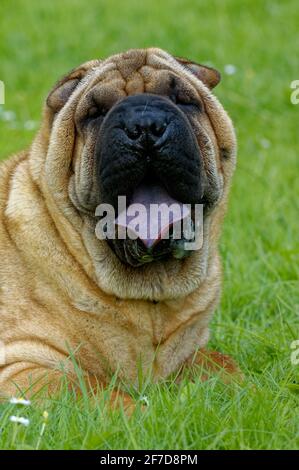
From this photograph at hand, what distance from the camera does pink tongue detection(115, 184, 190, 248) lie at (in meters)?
4.08

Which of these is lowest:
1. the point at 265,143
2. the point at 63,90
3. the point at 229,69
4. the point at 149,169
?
the point at 149,169

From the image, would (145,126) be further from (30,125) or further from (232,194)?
(30,125)

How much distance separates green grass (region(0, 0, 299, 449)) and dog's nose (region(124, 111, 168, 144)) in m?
1.00

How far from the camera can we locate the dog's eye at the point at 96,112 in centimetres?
429

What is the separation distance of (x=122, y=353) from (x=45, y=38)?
6.61 metres

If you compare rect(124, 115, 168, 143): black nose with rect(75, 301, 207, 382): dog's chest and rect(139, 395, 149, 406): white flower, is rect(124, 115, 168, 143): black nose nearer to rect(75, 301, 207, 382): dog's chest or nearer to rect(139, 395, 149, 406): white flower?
rect(75, 301, 207, 382): dog's chest

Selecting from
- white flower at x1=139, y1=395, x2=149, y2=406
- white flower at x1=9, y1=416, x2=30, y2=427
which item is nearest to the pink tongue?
white flower at x1=139, y1=395, x2=149, y2=406

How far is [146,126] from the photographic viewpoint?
396cm

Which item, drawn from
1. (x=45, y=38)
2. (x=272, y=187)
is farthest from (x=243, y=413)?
(x=45, y=38)

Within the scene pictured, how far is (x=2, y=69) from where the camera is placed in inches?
382

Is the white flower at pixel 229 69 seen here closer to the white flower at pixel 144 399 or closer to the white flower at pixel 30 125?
the white flower at pixel 30 125

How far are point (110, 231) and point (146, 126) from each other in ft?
1.65

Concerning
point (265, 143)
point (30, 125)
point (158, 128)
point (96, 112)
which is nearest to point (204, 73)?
point (96, 112)

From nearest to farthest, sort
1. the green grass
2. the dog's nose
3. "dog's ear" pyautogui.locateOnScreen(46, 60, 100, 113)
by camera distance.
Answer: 1. the green grass
2. the dog's nose
3. "dog's ear" pyautogui.locateOnScreen(46, 60, 100, 113)
